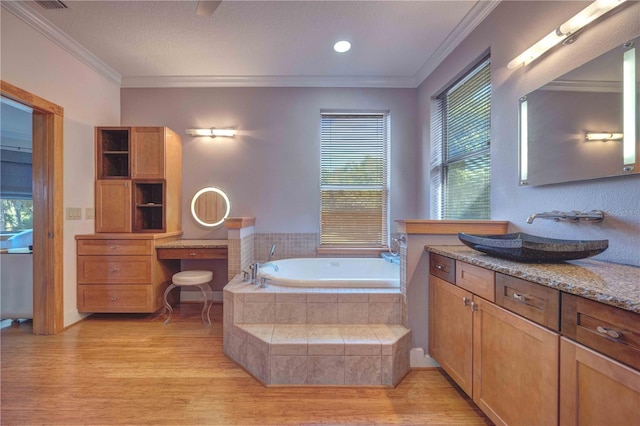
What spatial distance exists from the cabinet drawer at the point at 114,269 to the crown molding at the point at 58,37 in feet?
6.66

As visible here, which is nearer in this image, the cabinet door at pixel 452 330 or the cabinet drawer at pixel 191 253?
the cabinet door at pixel 452 330

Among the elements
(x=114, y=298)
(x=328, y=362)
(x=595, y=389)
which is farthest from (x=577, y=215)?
(x=114, y=298)

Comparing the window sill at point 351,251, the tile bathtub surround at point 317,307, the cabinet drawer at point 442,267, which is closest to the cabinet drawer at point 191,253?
the tile bathtub surround at point 317,307

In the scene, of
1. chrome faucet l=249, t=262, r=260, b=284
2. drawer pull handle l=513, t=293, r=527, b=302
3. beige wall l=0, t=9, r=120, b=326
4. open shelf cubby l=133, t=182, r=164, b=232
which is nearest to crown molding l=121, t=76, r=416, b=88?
beige wall l=0, t=9, r=120, b=326

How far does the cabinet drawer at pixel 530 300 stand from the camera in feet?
3.35

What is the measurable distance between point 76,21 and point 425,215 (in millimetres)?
3801

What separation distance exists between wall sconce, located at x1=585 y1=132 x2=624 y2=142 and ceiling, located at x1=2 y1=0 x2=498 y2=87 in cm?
139

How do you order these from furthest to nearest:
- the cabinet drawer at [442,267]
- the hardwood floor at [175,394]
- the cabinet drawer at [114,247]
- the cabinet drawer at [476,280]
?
the cabinet drawer at [114,247]
the cabinet drawer at [442,267]
the hardwood floor at [175,394]
the cabinet drawer at [476,280]

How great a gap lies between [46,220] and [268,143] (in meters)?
2.27

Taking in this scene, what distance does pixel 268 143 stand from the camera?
3.46 m

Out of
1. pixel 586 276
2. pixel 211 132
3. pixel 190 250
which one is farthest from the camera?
pixel 211 132

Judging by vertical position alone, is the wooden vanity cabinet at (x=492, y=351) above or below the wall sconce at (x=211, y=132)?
below

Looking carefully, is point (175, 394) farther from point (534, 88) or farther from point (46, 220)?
point (534, 88)

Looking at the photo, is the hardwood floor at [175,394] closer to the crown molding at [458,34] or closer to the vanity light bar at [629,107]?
the vanity light bar at [629,107]
